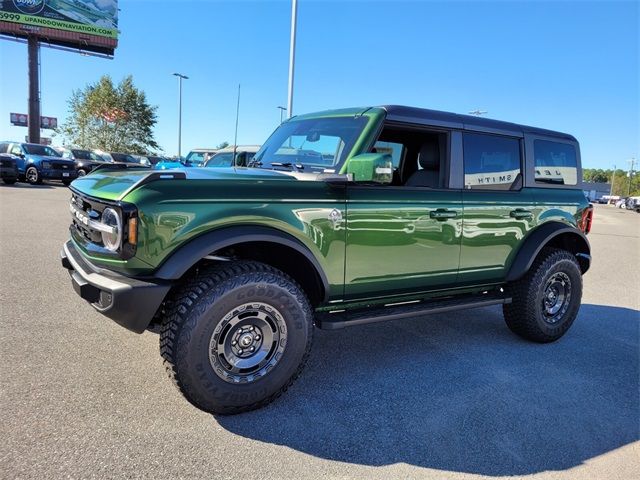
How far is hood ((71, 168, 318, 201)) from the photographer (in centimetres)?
263

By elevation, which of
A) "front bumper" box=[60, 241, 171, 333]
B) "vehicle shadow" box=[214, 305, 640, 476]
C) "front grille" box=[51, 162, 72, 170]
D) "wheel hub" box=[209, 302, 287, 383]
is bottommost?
"vehicle shadow" box=[214, 305, 640, 476]

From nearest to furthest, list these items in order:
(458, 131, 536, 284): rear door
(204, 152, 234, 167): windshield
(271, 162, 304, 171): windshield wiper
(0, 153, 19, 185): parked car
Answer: (271, 162, 304, 171): windshield wiper < (458, 131, 536, 284): rear door < (204, 152, 234, 167): windshield < (0, 153, 19, 185): parked car

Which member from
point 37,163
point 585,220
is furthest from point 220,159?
point 37,163

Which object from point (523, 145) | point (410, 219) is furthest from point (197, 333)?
point (523, 145)

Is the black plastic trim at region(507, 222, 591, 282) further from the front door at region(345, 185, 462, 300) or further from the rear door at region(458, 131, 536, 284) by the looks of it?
the front door at region(345, 185, 462, 300)

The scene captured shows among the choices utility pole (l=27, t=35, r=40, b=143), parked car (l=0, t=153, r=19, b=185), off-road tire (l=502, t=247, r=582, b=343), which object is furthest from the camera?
utility pole (l=27, t=35, r=40, b=143)

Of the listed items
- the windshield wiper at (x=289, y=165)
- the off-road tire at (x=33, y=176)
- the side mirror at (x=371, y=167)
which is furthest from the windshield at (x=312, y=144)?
the off-road tire at (x=33, y=176)

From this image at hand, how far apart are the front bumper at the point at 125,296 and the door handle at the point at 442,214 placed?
206 cm

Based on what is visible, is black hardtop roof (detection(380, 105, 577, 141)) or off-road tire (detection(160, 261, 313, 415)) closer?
off-road tire (detection(160, 261, 313, 415))

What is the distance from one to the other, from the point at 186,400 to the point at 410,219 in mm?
2009

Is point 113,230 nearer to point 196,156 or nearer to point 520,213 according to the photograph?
point 520,213

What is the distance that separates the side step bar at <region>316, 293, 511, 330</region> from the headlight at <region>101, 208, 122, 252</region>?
143cm

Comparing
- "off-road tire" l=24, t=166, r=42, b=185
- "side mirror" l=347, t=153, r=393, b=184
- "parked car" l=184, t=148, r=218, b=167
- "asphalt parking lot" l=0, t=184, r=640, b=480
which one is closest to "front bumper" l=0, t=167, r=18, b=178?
"off-road tire" l=24, t=166, r=42, b=185

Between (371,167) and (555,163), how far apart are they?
263 centimetres
